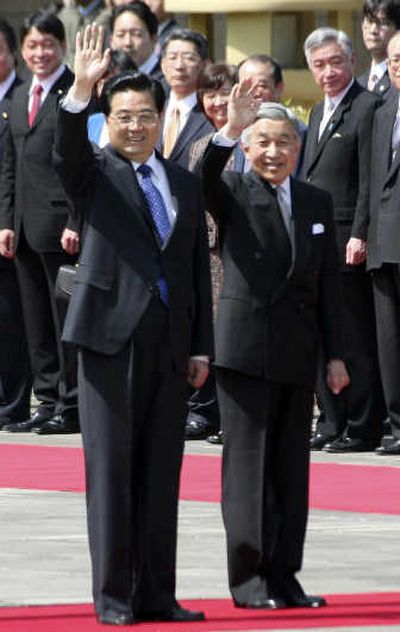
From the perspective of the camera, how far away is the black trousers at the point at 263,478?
27.2 feet

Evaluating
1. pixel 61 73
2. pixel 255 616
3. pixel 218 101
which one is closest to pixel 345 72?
pixel 218 101

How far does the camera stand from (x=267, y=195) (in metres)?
8.48

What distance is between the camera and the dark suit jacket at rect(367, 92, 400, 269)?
12500 millimetres

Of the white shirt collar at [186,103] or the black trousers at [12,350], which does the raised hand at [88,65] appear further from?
the black trousers at [12,350]

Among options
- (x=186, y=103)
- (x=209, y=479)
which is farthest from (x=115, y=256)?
(x=186, y=103)

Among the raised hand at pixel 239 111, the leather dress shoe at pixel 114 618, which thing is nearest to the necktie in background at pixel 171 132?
the raised hand at pixel 239 111

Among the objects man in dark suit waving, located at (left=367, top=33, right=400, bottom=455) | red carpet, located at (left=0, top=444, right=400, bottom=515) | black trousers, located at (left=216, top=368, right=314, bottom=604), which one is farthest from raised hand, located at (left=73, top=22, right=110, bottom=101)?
man in dark suit waving, located at (left=367, top=33, right=400, bottom=455)

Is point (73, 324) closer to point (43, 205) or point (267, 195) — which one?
point (267, 195)

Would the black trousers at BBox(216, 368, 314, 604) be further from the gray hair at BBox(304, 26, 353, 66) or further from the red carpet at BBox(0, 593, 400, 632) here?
the gray hair at BBox(304, 26, 353, 66)

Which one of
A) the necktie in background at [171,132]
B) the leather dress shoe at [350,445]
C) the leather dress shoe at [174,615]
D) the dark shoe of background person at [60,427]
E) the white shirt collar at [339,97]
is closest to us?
the leather dress shoe at [174,615]

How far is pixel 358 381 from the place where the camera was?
509 inches

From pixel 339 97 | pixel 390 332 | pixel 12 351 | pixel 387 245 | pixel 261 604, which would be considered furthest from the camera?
pixel 12 351

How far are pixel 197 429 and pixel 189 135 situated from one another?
175 centimetres

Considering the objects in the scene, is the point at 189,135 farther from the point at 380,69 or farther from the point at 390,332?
the point at 390,332
